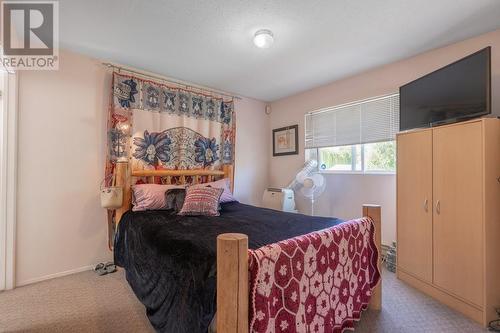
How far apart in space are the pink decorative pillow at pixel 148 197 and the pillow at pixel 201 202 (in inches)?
12.2

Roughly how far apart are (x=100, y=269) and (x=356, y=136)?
3527 mm

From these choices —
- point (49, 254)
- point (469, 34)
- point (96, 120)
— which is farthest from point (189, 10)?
point (49, 254)

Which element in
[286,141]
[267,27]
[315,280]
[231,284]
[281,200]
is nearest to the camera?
[231,284]

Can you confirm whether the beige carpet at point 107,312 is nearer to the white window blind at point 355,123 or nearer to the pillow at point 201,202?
the pillow at point 201,202

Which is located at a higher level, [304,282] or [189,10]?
→ [189,10]

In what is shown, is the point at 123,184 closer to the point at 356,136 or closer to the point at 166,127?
the point at 166,127

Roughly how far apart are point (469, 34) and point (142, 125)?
3559 mm

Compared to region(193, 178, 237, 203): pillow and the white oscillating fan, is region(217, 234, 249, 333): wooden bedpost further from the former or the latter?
the white oscillating fan

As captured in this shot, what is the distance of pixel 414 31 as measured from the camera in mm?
2178

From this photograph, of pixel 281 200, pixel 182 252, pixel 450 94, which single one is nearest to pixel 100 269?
pixel 182 252

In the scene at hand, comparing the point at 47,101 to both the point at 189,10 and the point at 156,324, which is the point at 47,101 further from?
the point at 156,324

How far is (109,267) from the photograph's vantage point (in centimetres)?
269

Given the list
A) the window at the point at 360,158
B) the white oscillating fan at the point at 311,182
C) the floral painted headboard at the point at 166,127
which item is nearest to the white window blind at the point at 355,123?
the window at the point at 360,158

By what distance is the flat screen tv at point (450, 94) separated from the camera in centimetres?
186
